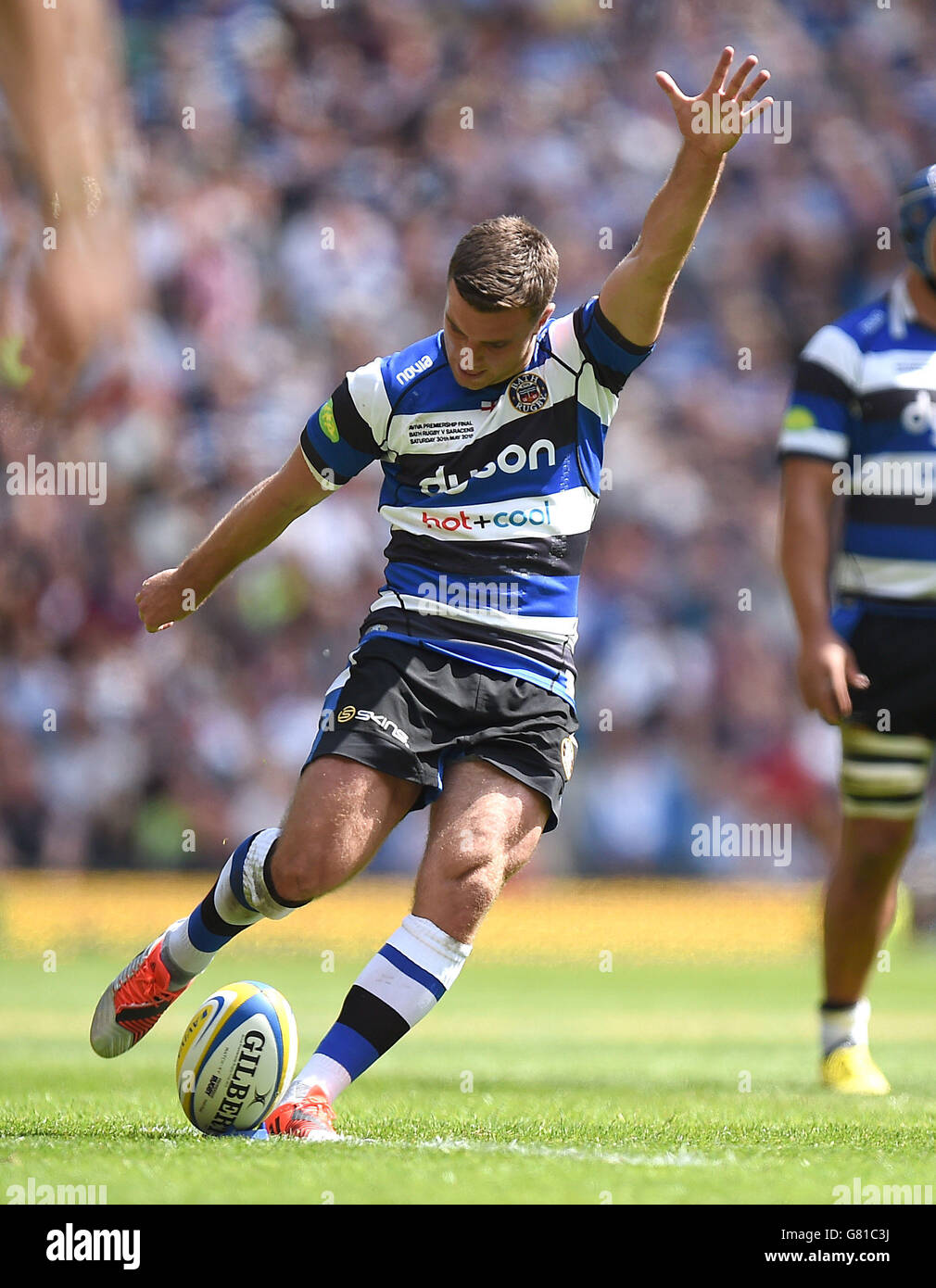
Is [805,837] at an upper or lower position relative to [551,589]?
lower

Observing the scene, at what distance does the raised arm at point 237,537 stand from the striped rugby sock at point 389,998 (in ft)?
3.92

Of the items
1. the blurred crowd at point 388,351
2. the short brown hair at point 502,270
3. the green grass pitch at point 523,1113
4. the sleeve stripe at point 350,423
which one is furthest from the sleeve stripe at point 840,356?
the blurred crowd at point 388,351

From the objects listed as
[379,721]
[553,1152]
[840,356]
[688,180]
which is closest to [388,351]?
[840,356]

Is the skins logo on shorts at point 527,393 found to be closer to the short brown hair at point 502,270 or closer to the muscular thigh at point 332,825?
the short brown hair at point 502,270

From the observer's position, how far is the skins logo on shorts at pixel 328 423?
4828mm

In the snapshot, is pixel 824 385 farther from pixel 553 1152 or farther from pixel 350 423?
pixel 553 1152

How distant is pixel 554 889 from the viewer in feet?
47.2

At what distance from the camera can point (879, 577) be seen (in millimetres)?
5680

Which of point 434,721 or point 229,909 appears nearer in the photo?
point 434,721

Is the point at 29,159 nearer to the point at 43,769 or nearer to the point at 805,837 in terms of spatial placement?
the point at 43,769

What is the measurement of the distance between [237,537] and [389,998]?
1385mm
